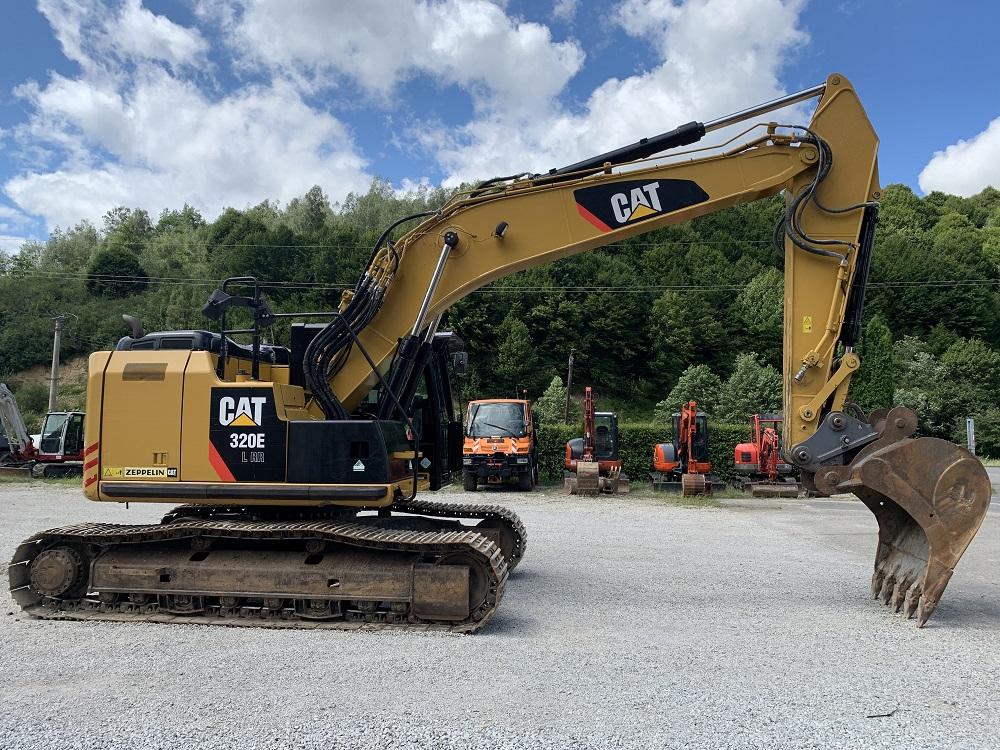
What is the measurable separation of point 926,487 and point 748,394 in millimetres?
46608

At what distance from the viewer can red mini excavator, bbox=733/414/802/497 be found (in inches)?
938

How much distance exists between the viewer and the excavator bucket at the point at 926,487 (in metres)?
6.69

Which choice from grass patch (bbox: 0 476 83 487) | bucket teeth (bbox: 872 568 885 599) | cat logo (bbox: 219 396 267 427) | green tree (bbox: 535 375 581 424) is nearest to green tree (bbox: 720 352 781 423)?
green tree (bbox: 535 375 581 424)

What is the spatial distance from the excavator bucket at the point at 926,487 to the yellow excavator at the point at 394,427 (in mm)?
17

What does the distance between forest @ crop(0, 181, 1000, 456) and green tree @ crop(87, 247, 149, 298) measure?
20 centimetres

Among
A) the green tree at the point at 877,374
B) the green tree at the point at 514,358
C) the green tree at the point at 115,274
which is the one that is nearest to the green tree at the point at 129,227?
the green tree at the point at 115,274

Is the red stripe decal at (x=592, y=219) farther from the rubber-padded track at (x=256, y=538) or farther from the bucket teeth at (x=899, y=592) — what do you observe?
the bucket teeth at (x=899, y=592)

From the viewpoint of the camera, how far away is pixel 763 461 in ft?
80.0

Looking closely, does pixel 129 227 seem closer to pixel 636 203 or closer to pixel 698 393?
pixel 698 393

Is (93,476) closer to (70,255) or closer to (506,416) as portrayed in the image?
(506,416)

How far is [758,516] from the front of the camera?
17.2m

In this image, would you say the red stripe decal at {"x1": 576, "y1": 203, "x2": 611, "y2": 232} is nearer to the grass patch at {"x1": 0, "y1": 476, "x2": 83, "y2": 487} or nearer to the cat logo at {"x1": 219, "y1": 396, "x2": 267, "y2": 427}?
the cat logo at {"x1": 219, "y1": 396, "x2": 267, "y2": 427}

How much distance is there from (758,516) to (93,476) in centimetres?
1373

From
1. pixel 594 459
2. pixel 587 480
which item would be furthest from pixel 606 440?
pixel 587 480
